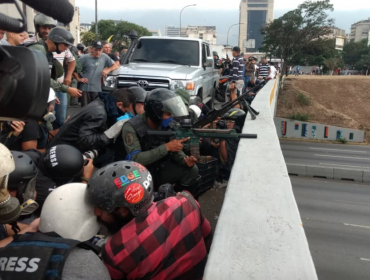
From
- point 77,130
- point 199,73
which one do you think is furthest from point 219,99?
point 77,130

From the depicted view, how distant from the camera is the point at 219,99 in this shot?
1517 cm

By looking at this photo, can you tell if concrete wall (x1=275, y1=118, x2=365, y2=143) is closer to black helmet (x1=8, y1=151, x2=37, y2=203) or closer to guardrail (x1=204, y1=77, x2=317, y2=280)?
guardrail (x1=204, y1=77, x2=317, y2=280)

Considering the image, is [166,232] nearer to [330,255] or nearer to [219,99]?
[330,255]

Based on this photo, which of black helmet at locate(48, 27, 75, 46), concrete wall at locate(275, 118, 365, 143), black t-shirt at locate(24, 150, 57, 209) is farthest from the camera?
concrete wall at locate(275, 118, 365, 143)

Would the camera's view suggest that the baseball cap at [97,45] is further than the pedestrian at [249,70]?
No

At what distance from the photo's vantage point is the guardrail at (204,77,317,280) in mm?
1685

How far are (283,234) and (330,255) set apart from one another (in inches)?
322

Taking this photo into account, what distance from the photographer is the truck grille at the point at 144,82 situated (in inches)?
307

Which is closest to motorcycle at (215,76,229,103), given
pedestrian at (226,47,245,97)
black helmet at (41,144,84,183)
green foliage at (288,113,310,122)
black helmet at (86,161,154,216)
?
pedestrian at (226,47,245,97)

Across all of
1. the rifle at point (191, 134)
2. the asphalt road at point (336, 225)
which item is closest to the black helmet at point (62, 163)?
the rifle at point (191, 134)

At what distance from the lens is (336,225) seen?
12.7m

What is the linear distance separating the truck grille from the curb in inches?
513

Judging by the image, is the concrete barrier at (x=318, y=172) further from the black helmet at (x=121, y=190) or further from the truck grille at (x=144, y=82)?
the black helmet at (x=121, y=190)

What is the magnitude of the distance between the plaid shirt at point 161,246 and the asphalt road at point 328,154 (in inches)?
1090
